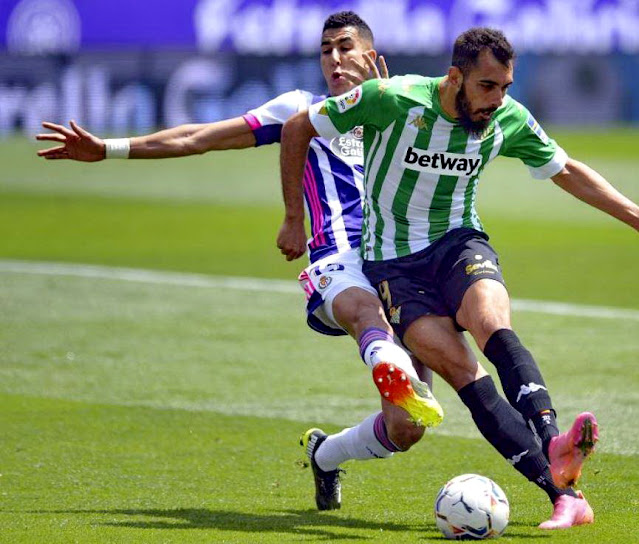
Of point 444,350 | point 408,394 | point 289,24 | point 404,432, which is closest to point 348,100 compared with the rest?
point 444,350

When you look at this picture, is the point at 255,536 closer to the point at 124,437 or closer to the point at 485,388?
the point at 485,388

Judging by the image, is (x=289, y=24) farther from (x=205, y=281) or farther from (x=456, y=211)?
(x=456, y=211)

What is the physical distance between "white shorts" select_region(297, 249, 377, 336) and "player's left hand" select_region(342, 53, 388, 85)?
0.97m

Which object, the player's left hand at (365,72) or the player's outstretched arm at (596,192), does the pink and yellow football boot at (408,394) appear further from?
the player's left hand at (365,72)

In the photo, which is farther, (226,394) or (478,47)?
(226,394)

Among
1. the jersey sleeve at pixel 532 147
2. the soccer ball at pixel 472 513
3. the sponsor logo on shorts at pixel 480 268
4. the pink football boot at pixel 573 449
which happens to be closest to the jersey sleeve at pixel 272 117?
the jersey sleeve at pixel 532 147

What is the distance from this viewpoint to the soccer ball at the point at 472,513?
569 cm

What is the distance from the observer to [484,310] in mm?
6109

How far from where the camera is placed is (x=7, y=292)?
14297mm

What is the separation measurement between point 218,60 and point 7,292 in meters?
17.0

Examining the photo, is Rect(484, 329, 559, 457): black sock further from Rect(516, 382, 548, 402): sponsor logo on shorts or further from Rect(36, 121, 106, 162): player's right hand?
Rect(36, 121, 106, 162): player's right hand

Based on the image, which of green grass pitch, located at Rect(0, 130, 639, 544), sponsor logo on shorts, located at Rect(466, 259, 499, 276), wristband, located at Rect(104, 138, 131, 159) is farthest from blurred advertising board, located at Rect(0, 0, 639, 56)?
sponsor logo on shorts, located at Rect(466, 259, 499, 276)

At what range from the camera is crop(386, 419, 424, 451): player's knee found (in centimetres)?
643

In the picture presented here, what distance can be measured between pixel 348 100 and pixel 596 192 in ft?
4.34
